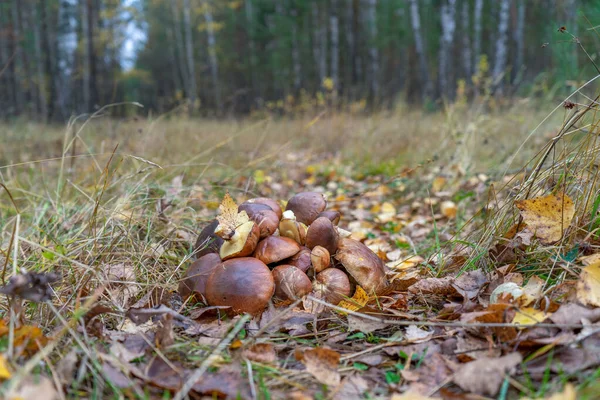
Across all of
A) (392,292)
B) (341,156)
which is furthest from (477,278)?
(341,156)

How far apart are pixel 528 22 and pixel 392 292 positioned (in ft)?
88.0

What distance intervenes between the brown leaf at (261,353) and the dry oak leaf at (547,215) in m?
1.02

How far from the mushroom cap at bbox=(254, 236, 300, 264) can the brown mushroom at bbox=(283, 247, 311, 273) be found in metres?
0.02

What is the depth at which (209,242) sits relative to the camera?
1.87 metres

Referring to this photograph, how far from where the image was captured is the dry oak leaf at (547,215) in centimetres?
156

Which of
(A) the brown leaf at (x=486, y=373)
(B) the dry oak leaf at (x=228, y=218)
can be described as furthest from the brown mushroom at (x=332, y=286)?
(A) the brown leaf at (x=486, y=373)

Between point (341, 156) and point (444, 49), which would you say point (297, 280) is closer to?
point (341, 156)

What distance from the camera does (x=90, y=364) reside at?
1178 mm

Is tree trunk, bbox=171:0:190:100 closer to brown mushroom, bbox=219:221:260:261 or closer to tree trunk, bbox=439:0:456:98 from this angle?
tree trunk, bbox=439:0:456:98

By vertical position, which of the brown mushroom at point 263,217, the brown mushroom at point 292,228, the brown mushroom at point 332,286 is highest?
the brown mushroom at point 263,217

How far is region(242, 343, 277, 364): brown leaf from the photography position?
130 centimetres

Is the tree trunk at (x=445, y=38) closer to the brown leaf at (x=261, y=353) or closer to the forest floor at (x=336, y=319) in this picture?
the forest floor at (x=336, y=319)

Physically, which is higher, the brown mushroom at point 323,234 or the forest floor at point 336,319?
the brown mushroom at point 323,234

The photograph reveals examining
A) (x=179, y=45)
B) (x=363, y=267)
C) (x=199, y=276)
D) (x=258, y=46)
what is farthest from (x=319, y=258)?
(x=258, y=46)
